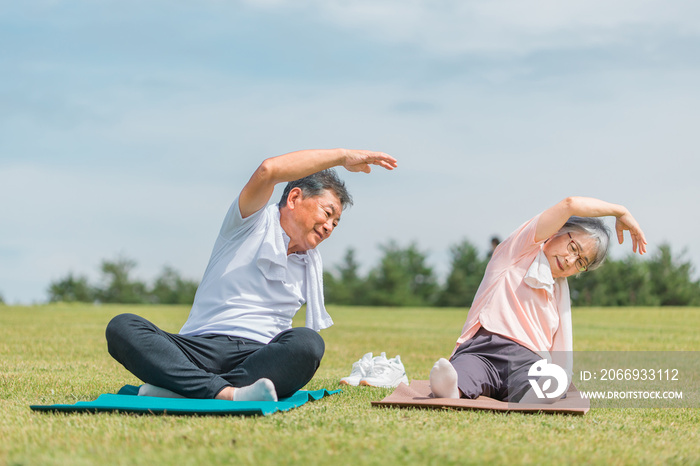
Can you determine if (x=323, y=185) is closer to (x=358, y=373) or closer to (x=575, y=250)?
(x=575, y=250)

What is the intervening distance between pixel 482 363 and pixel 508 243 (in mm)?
932

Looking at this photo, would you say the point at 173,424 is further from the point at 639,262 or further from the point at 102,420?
the point at 639,262

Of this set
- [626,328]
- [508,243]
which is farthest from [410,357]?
[626,328]

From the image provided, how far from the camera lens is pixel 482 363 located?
14.3 ft

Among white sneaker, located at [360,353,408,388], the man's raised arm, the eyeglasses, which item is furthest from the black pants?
the eyeglasses

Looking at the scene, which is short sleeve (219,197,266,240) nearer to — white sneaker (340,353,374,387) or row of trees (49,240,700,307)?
white sneaker (340,353,374,387)

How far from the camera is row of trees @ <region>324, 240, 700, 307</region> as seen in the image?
36156 millimetres

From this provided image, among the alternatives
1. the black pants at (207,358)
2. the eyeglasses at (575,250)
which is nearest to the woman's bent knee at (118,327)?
the black pants at (207,358)

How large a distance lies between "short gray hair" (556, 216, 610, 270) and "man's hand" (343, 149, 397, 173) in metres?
1.44

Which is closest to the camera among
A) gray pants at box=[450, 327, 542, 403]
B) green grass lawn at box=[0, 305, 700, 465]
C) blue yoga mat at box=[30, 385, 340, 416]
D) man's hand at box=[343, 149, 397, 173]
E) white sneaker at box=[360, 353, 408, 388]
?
green grass lawn at box=[0, 305, 700, 465]

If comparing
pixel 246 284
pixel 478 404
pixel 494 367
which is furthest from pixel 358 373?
pixel 478 404

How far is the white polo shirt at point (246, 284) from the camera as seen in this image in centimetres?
416

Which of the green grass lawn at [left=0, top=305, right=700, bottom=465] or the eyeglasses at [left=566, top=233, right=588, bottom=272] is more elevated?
the eyeglasses at [left=566, top=233, right=588, bottom=272]

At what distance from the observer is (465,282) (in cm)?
3828
